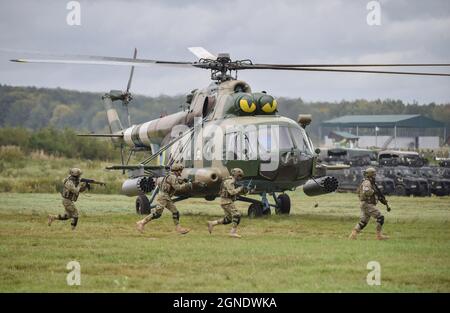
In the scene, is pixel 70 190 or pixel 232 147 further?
pixel 232 147

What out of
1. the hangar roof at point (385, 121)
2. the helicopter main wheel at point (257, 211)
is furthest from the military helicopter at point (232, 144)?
the hangar roof at point (385, 121)

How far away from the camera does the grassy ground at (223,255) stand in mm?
12297

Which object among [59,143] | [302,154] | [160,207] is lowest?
[160,207]

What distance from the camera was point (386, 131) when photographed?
69.6 metres

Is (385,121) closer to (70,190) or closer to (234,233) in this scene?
(234,233)

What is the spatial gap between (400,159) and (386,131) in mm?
27630

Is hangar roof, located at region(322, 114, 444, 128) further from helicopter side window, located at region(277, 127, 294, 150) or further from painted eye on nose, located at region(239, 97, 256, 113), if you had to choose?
helicopter side window, located at region(277, 127, 294, 150)

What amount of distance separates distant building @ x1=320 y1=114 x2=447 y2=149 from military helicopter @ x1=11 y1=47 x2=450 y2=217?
37.3m

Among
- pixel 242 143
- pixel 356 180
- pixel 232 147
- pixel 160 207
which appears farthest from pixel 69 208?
pixel 356 180

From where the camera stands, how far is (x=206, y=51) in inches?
913

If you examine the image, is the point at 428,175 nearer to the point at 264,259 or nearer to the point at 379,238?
the point at 379,238

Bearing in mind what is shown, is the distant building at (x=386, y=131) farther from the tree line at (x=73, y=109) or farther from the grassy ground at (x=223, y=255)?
the grassy ground at (x=223, y=255)

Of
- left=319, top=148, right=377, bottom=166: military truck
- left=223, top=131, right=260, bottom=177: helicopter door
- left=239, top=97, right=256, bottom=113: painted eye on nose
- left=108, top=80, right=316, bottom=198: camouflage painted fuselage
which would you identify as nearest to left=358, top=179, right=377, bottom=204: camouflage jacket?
left=108, top=80, right=316, bottom=198: camouflage painted fuselage

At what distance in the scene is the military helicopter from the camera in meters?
21.1
